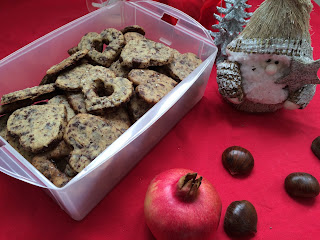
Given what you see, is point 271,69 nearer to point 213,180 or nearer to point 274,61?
point 274,61

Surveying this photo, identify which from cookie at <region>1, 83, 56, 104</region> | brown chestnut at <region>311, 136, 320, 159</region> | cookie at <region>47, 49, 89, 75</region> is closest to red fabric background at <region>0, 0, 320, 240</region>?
brown chestnut at <region>311, 136, 320, 159</region>

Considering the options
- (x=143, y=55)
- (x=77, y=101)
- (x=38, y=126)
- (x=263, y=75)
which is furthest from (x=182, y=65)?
(x=38, y=126)

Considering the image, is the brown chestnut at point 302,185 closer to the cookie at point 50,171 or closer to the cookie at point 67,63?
the cookie at point 50,171

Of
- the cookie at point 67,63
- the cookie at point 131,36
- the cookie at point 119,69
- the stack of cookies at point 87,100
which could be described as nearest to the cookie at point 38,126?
the stack of cookies at point 87,100

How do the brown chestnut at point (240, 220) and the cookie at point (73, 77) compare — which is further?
the cookie at point (73, 77)

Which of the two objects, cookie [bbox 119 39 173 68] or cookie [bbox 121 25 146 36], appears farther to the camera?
cookie [bbox 121 25 146 36]

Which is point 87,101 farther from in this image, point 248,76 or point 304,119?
point 304,119

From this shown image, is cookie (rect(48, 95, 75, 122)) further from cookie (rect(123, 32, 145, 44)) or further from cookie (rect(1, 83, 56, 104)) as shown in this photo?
cookie (rect(123, 32, 145, 44))
